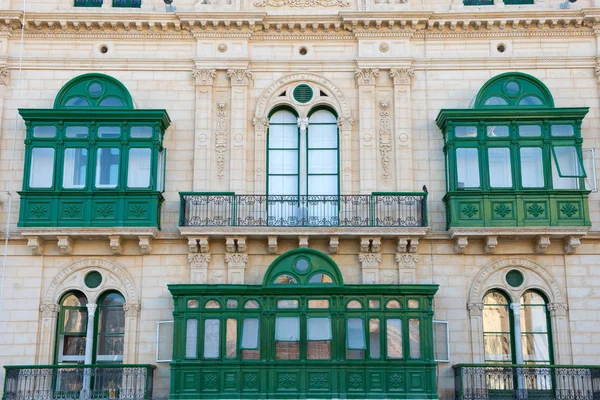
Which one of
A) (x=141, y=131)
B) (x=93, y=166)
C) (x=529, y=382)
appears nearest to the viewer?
(x=529, y=382)

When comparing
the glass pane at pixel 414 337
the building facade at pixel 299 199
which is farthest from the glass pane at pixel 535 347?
the glass pane at pixel 414 337

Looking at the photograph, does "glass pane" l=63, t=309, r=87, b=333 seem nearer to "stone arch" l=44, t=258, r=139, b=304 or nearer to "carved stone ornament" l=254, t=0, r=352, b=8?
"stone arch" l=44, t=258, r=139, b=304

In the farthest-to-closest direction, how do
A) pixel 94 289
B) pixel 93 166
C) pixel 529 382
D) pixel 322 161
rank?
pixel 322 161 < pixel 93 166 < pixel 94 289 < pixel 529 382

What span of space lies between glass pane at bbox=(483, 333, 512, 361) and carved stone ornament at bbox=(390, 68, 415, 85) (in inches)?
307

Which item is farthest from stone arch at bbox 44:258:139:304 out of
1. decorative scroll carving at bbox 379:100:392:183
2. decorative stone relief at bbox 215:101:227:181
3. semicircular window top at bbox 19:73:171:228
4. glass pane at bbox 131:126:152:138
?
decorative scroll carving at bbox 379:100:392:183

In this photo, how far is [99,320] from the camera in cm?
2447

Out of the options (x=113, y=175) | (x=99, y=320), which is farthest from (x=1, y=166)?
(x=99, y=320)

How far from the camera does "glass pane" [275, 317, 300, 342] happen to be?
2305 cm

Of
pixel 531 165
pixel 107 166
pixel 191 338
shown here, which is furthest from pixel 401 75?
pixel 191 338

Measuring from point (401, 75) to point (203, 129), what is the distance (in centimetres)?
616

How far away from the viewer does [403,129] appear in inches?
998

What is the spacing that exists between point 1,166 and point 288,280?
921cm

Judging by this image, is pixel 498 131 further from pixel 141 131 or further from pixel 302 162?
pixel 141 131

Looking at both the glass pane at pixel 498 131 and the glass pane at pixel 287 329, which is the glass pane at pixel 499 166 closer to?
the glass pane at pixel 498 131
